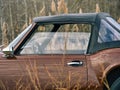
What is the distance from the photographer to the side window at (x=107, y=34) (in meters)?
5.15

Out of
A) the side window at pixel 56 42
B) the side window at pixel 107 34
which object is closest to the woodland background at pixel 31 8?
the side window at pixel 56 42

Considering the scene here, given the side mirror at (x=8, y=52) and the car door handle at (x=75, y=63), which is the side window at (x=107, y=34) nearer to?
the car door handle at (x=75, y=63)

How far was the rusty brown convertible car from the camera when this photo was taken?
4934 mm

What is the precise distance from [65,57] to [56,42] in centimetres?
28

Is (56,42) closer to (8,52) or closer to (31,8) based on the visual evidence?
(8,52)

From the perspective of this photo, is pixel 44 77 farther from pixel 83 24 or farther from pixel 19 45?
pixel 83 24

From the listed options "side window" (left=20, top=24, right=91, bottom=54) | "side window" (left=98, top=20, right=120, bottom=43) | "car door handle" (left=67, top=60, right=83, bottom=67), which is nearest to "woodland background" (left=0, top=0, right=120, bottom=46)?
"side window" (left=20, top=24, right=91, bottom=54)

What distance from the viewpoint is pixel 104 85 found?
4930mm

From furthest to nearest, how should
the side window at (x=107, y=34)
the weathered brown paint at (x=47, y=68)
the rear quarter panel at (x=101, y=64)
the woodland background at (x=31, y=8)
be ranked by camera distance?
1. the woodland background at (x=31, y=8)
2. the side window at (x=107, y=34)
3. the weathered brown paint at (x=47, y=68)
4. the rear quarter panel at (x=101, y=64)

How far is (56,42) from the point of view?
5293mm

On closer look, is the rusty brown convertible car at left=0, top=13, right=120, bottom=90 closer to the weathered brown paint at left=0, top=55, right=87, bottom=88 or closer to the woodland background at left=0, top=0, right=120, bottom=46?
the weathered brown paint at left=0, top=55, right=87, bottom=88

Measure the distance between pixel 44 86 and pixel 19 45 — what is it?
57 cm

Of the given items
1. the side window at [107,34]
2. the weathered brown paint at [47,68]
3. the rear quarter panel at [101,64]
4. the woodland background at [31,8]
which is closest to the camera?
the rear quarter panel at [101,64]

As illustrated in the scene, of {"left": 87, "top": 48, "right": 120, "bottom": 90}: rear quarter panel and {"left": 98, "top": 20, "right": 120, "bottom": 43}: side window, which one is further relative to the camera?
{"left": 98, "top": 20, "right": 120, "bottom": 43}: side window
